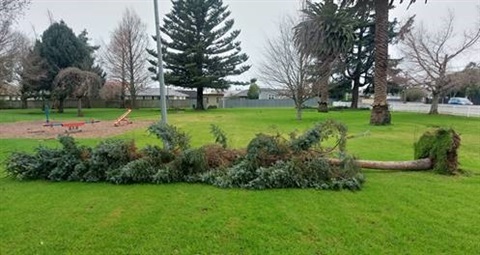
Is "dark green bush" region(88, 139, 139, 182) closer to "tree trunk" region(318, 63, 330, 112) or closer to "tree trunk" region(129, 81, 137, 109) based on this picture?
"tree trunk" region(318, 63, 330, 112)

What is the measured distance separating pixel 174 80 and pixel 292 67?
16900 millimetres

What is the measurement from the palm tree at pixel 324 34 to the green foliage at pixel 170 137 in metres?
21.1

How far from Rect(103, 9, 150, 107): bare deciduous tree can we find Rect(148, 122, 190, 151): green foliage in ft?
124

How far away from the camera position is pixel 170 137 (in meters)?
6.35

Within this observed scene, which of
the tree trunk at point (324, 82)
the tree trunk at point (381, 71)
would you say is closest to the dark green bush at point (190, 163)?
the tree trunk at point (381, 71)

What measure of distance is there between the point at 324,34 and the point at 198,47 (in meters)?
13.7

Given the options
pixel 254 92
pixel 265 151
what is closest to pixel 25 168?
pixel 265 151

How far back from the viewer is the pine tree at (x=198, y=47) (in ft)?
123

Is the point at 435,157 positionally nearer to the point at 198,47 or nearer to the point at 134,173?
the point at 134,173

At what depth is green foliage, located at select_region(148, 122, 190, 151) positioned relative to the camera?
20.7 feet

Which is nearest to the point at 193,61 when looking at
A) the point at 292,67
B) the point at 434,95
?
the point at 292,67

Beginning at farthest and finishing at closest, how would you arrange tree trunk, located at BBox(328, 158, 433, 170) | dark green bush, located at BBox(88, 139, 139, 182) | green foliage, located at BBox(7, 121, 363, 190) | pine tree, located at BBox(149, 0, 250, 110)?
1. pine tree, located at BBox(149, 0, 250, 110)
2. tree trunk, located at BBox(328, 158, 433, 170)
3. dark green bush, located at BBox(88, 139, 139, 182)
4. green foliage, located at BBox(7, 121, 363, 190)

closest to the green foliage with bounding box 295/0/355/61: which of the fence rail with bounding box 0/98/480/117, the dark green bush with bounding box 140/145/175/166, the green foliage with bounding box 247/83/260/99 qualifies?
the fence rail with bounding box 0/98/480/117

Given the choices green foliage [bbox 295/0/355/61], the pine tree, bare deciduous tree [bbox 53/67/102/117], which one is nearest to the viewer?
green foliage [bbox 295/0/355/61]
